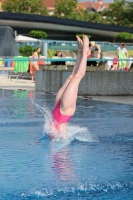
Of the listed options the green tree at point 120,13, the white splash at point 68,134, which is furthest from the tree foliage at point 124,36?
the white splash at point 68,134

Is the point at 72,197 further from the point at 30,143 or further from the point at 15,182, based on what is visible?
the point at 30,143

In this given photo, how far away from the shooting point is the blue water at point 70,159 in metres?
5.07

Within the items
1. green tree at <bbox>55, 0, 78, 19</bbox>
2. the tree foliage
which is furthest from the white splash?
green tree at <bbox>55, 0, 78, 19</bbox>

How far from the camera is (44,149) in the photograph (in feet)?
23.4

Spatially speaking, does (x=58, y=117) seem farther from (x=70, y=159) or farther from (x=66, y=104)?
(x=70, y=159)

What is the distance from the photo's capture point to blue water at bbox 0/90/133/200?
507cm

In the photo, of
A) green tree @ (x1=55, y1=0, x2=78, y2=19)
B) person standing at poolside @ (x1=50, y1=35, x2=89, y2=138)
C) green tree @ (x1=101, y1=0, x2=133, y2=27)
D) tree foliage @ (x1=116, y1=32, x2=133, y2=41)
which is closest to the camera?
person standing at poolside @ (x1=50, y1=35, x2=89, y2=138)

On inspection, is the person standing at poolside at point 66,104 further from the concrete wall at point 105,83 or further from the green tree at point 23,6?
A: the green tree at point 23,6

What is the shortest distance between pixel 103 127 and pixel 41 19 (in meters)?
70.4

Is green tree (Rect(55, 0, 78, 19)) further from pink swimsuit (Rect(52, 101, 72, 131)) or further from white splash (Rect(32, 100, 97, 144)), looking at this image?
pink swimsuit (Rect(52, 101, 72, 131))

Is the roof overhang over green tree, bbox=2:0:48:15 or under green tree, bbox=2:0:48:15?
under

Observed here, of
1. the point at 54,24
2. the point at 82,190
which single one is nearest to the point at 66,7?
the point at 54,24

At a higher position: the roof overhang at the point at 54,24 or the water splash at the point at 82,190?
the water splash at the point at 82,190

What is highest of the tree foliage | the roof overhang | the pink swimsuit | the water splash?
the pink swimsuit
